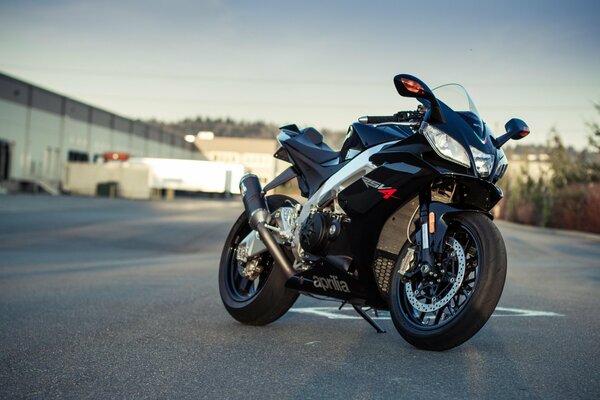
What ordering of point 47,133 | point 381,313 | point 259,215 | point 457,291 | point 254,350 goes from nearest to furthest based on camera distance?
point 457,291, point 254,350, point 259,215, point 381,313, point 47,133

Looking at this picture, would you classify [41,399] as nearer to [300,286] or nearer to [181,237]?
[300,286]

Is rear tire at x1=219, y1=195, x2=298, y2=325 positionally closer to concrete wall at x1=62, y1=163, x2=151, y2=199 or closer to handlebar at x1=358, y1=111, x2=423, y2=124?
handlebar at x1=358, y1=111, x2=423, y2=124

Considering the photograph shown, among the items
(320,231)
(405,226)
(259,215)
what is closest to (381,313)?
Result: (259,215)

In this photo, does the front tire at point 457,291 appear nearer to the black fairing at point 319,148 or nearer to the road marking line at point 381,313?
the black fairing at point 319,148

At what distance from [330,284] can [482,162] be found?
4.19 feet

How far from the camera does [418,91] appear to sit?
440cm

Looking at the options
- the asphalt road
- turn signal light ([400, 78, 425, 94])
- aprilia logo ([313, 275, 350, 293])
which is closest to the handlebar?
turn signal light ([400, 78, 425, 94])

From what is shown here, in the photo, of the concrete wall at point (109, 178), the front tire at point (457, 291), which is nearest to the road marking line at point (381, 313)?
the front tire at point (457, 291)

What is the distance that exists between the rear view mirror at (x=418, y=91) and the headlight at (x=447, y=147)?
0.11 metres

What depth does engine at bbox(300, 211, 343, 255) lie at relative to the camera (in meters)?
4.91

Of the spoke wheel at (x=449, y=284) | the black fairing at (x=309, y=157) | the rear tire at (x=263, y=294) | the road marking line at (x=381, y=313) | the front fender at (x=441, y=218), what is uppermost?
the black fairing at (x=309, y=157)

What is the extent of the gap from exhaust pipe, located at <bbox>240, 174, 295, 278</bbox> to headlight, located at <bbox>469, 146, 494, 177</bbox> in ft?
5.22

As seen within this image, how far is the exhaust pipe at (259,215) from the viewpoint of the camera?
5.33m

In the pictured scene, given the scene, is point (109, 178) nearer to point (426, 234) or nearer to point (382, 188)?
point (382, 188)
